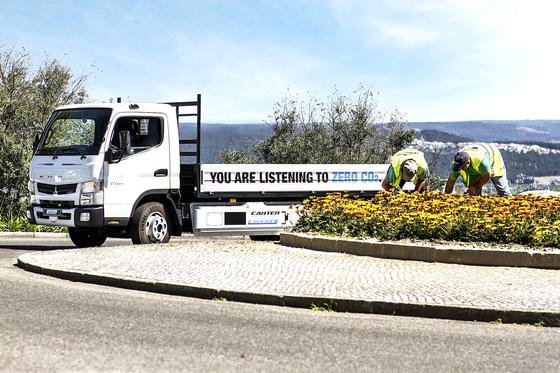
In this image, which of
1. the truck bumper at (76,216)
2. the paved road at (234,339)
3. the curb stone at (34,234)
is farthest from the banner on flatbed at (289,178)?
the paved road at (234,339)

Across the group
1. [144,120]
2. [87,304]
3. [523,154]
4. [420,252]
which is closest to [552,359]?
[87,304]

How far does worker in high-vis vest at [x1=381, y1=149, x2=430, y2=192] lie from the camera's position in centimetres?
1967

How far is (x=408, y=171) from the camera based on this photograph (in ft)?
64.5

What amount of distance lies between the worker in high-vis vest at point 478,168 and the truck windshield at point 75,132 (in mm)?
7428

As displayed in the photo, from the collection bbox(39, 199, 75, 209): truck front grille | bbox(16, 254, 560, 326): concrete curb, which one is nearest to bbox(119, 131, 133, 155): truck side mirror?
bbox(39, 199, 75, 209): truck front grille

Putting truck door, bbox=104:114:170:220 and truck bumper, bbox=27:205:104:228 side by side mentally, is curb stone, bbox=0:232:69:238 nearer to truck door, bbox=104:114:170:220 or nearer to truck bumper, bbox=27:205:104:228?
truck bumper, bbox=27:205:104:228

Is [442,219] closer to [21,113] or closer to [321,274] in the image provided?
[321,274]

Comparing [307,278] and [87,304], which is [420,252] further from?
[87,304]

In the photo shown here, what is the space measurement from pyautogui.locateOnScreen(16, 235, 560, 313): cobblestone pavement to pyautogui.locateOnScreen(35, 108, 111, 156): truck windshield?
2.21m

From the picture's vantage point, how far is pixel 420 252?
13.0 metres

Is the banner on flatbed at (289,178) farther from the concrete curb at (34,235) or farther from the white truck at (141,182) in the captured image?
the concrete curb at (34,235)

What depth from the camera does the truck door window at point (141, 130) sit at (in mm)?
16297

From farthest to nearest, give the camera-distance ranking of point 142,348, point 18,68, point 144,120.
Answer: point 18,68 < point 144,120 < point 142,348

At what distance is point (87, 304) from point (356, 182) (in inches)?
462
